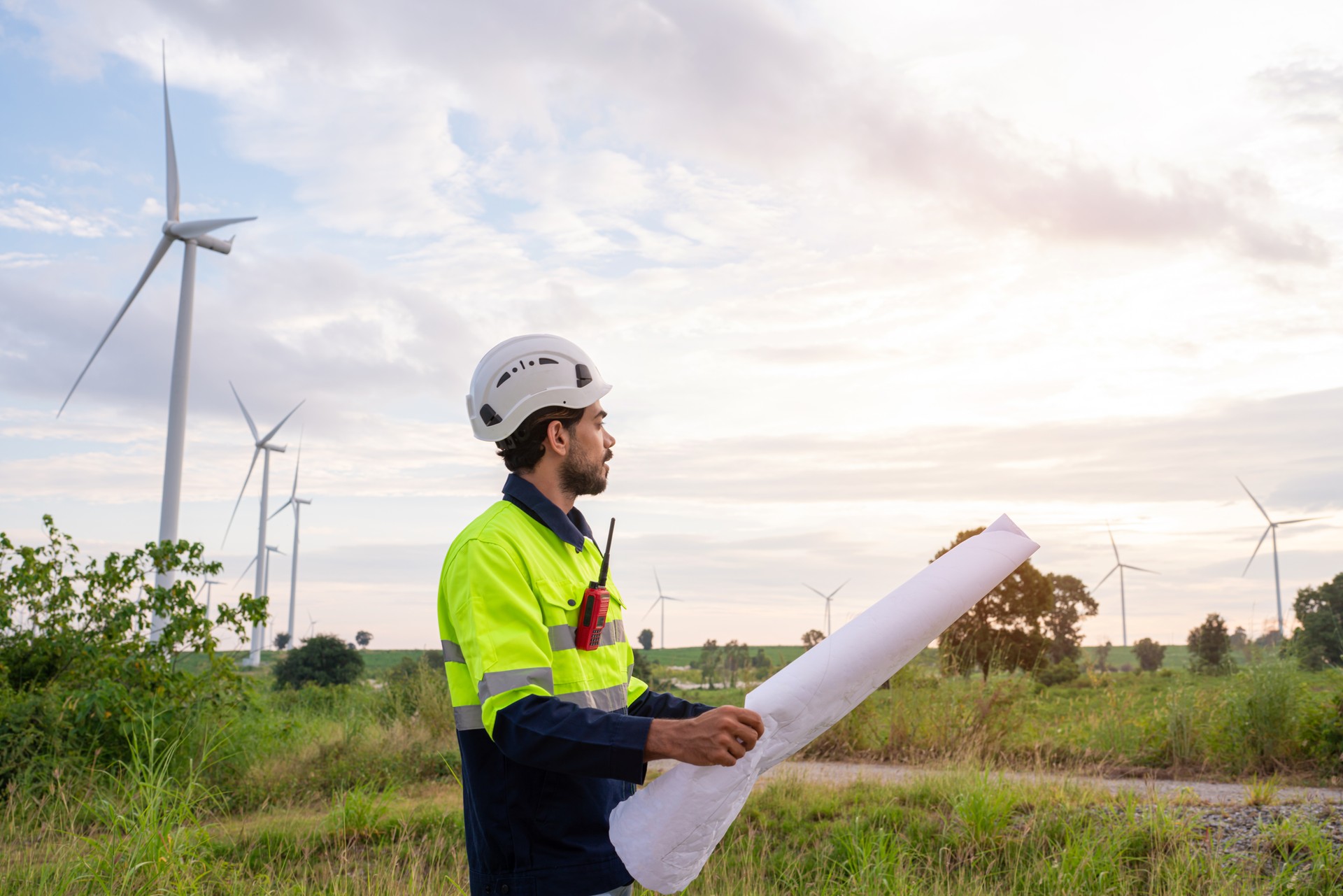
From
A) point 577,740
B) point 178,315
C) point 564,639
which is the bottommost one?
point 577,740

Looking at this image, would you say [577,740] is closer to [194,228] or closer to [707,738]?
[707,738]

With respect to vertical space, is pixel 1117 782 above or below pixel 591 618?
below

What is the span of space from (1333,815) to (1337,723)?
4139mm

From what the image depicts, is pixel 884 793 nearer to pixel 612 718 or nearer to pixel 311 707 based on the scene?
pixel 612 718

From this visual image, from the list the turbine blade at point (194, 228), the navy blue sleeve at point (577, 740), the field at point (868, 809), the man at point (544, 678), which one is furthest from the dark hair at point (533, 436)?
the turbine blade at point (194, 228)

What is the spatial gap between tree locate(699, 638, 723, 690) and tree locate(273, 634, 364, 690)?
502 inches

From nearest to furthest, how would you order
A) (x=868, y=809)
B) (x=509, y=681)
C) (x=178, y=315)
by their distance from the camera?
(x=509, y=681)
(x=868, y=809)
(x=178, y=315)

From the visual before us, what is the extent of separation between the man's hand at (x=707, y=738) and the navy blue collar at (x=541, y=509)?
0.77 meters

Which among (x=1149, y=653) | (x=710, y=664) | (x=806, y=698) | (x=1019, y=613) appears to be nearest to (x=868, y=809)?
(x=806, y=698)

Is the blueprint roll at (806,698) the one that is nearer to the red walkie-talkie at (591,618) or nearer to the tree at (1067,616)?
the red walkie-talkie at (591,618)

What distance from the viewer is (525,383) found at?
3.27 meters

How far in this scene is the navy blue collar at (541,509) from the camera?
9.80 ft

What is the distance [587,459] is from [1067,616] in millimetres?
51244

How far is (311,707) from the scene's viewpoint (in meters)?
19.5
